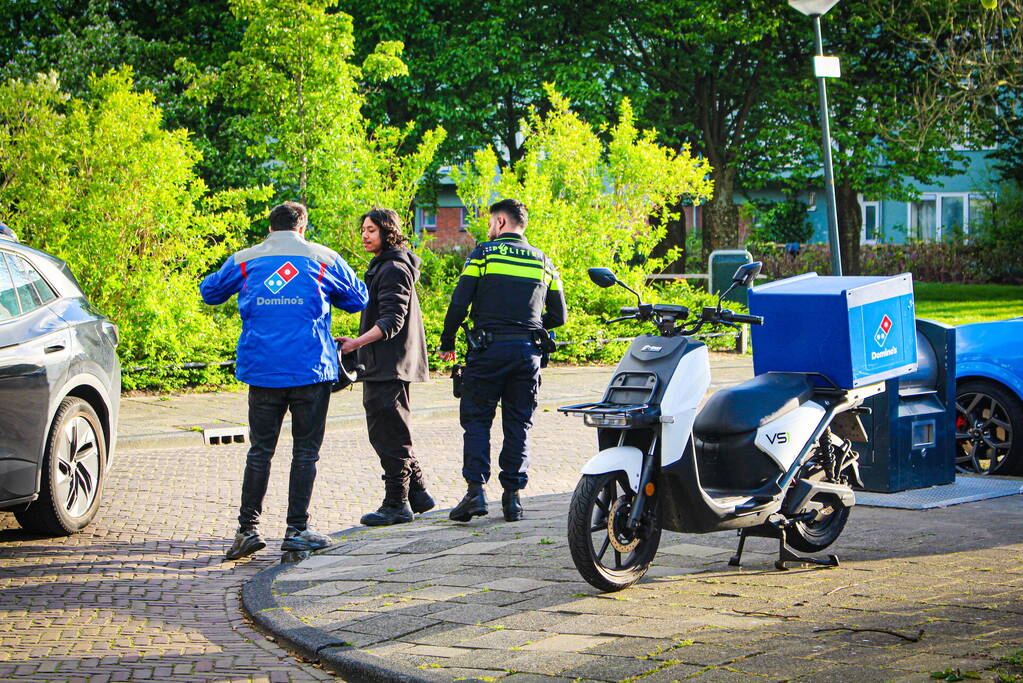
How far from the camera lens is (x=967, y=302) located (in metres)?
27.2

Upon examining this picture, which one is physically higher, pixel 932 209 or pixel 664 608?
pixel 932 209

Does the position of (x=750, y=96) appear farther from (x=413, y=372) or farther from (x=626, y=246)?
(x=413, y=372)

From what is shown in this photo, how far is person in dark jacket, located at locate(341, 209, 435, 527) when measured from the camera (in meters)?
7.29

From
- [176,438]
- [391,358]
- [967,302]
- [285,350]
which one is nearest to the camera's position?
[285,350]

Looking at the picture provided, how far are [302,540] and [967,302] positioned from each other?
2371 centimetres

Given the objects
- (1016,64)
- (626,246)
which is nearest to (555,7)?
(1016,64)

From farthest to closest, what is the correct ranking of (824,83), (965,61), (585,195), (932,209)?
(932,209)
(965,61)
(585,195)
(824,83)

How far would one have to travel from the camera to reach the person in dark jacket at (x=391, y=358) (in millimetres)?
7293

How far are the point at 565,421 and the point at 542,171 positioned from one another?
7026mm

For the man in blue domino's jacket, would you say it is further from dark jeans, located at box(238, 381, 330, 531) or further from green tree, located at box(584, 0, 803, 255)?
green tree, located at box(584, 0, 803, 255)

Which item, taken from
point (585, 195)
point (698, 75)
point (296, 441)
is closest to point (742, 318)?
point (296, 441)

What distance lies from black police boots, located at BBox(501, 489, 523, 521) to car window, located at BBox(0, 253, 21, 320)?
296cm

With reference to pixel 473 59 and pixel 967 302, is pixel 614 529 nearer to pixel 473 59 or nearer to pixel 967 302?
pixel 967 302

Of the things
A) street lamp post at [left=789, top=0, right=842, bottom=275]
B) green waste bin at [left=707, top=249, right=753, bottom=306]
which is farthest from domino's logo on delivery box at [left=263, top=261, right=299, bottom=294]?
green waste bin at [left=707, top=249, right=753, bottom=306]
